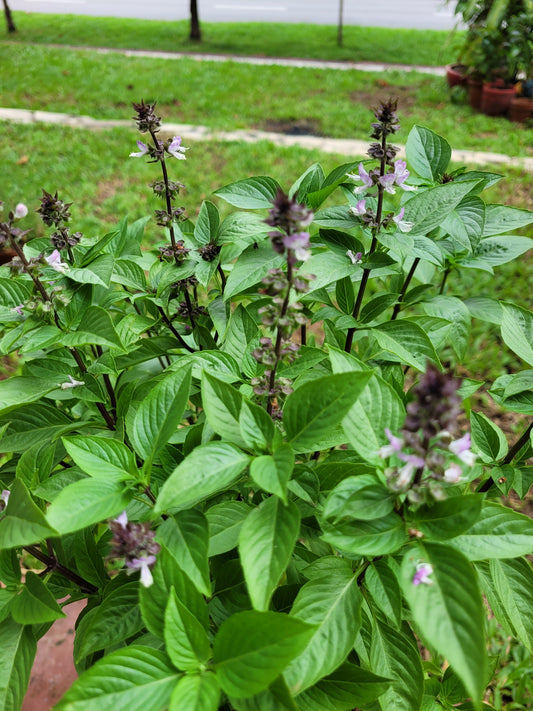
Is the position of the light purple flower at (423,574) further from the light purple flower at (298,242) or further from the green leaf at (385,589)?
the light purple flower at (298,242)

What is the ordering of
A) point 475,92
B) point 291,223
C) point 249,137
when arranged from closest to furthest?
point 291,223
point 249,137
point 475,92

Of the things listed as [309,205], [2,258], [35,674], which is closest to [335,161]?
[2,258]

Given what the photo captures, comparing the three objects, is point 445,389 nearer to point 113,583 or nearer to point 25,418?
point 113,583

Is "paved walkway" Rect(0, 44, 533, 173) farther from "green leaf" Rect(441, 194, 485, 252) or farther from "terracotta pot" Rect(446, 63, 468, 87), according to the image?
"green leaf" Rect(441, 194, 485, 252)

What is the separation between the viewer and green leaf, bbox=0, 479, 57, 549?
0.82 meters

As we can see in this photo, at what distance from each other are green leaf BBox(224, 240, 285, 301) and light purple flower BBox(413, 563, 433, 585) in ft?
2.10

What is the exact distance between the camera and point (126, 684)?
79cm

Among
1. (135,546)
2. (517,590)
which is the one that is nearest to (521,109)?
(517,590)

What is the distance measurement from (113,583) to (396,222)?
100cm

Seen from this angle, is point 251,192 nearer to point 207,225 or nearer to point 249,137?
point 207,225

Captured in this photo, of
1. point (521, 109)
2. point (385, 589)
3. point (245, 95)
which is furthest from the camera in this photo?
point (245, 95)

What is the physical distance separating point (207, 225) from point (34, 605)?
0.96m

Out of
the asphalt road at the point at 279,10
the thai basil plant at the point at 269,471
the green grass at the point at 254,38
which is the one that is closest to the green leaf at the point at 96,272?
the thai basil plant at the point at 269,471

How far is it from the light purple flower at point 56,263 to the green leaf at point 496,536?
963 millimetres
